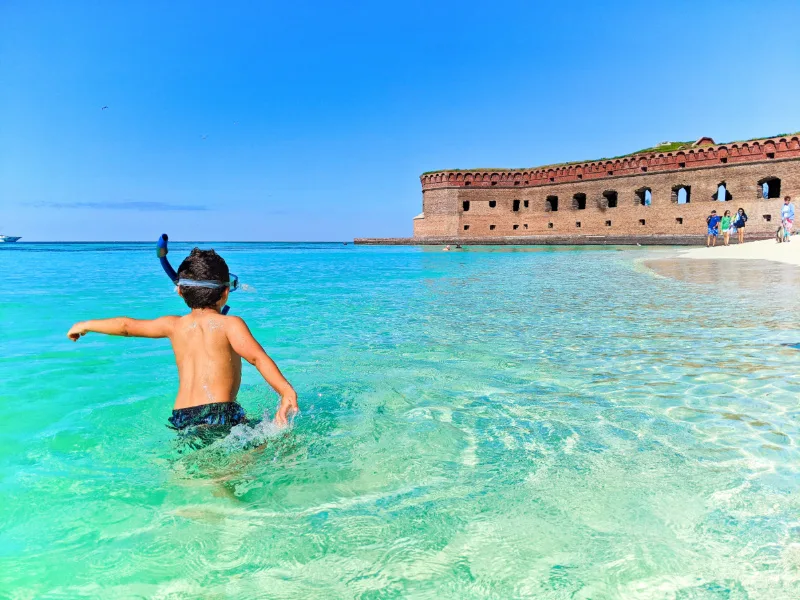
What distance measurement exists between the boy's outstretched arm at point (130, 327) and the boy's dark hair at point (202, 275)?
170 millimetres

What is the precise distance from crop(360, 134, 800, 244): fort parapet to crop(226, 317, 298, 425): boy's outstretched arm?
105 ft

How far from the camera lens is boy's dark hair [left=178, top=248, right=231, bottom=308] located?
8.53ft

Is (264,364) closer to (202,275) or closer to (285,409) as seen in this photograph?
(285,409)

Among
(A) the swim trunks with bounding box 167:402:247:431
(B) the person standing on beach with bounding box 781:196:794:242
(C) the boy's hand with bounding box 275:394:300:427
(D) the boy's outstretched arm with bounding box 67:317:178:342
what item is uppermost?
(B) the person standing on beach with bounding box 781:196:794:242

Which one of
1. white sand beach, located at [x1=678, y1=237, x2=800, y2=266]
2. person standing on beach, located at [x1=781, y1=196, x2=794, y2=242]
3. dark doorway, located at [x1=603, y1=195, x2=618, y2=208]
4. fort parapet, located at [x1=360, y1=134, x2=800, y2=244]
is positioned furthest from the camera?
dark doorway, located at [x1=603, y1=195, x2=618, y2=208]

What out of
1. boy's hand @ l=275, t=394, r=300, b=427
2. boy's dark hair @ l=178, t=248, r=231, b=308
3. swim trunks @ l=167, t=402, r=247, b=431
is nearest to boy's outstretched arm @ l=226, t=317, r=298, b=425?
boy's hand @ l=275, t=394, r=300, b=427

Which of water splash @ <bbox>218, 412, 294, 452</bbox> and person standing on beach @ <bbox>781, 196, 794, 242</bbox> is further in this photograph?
person standing on beach @ <bbox>781, 196, 794, 242</bbox>

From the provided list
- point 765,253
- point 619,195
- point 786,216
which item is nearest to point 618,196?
point 619,195

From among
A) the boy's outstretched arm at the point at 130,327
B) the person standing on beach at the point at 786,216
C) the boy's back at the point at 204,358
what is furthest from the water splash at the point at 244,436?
the person standing on beach at the point at 786,216

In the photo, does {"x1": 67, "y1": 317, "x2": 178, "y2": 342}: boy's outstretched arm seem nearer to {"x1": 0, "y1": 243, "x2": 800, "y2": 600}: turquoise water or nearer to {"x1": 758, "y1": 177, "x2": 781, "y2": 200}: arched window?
{"x1": 0, "y1": 243, "x2": 800, "y2": 600}: turquoise water

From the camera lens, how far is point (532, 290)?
10773 millimetres

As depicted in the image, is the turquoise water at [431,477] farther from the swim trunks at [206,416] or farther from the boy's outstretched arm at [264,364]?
the boy's outstretched arm at [264,364]

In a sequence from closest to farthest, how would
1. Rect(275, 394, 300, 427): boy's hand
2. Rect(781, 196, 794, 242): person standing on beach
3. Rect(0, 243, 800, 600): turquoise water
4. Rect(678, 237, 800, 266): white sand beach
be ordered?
1. Rect(0, 243, 800, 600): turquoise water
2. Rect(275, 394, 300, 427): boy's hand
3. Rect(678, 237, 800, 266): white sand beach
4. Rect(781, 196, 794, 242): person standing on beach

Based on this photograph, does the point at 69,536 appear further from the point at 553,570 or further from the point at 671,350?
the point at 671,350
